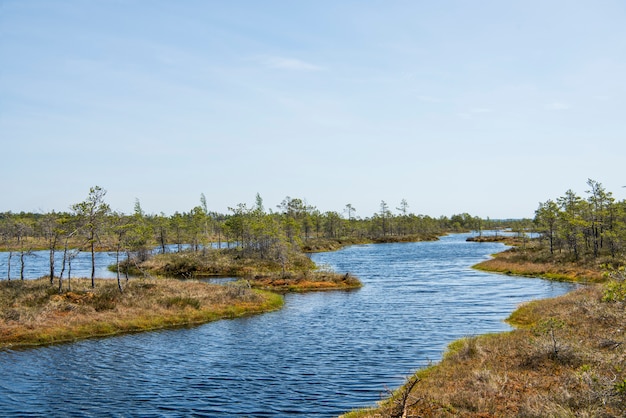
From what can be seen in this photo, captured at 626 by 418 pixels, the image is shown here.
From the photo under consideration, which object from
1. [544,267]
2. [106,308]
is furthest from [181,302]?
[544,267]

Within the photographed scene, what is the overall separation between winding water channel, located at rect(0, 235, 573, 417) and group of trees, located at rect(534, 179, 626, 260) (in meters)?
33.5

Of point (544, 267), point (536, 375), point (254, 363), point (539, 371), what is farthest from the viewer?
point (544, 267)

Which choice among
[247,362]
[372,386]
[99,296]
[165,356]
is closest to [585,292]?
[372,386]

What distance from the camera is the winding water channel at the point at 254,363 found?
23688 millimetres

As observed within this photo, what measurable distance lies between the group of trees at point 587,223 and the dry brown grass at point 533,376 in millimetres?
52919

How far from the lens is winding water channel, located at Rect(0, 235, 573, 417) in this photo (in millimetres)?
23688

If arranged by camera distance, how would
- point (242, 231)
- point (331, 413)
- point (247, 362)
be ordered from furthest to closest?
point (242, 231) < point (247, 362) < point (331, 413)

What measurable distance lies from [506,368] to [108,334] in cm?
3136

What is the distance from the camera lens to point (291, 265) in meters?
89.1

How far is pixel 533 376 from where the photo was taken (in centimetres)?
2223

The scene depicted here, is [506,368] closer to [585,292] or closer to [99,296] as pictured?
[585,292]

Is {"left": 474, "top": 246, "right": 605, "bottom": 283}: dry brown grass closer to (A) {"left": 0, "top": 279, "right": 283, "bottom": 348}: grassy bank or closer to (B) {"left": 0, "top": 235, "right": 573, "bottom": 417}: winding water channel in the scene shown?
(B) {"left": 0, "top": 235, "right": 573, "bottom": 417}: winding water channel

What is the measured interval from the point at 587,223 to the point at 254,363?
6978 cm

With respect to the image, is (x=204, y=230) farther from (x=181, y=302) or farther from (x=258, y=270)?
(x=181, y=302)
